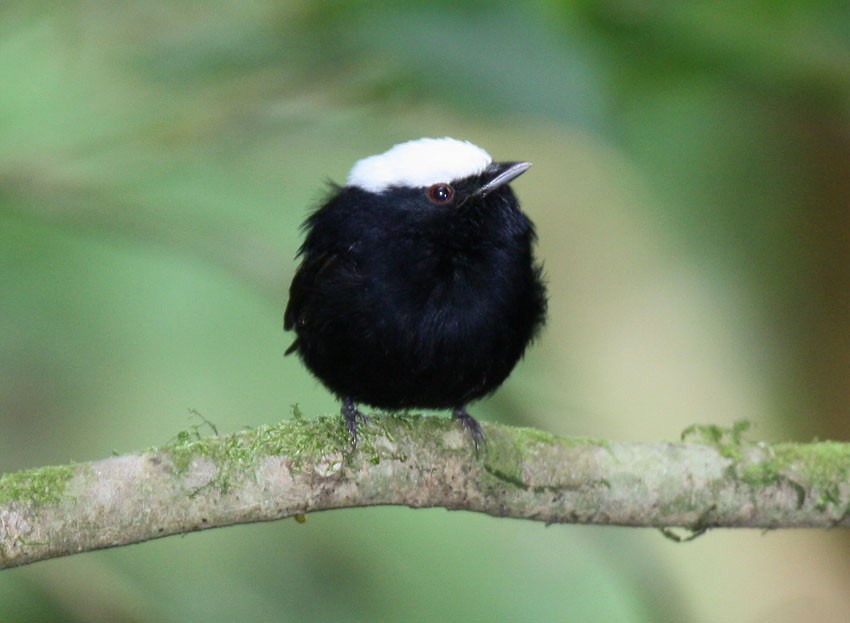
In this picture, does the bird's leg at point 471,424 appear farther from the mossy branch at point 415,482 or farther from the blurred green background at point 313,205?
the blurred green background at point 313,205

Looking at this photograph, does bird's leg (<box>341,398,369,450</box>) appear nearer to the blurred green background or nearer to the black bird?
the black bird

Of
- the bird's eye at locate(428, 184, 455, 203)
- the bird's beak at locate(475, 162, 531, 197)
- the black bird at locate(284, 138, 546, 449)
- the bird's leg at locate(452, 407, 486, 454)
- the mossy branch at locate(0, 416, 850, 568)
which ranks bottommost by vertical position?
the mossy branch at locate(0, 416, 850, 568)

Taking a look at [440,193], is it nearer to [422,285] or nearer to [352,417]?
[422,285]

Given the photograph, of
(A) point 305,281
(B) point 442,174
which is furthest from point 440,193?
(A) point 305,281

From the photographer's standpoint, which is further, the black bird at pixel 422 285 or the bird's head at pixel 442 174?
the bird's head at pixel 442 174

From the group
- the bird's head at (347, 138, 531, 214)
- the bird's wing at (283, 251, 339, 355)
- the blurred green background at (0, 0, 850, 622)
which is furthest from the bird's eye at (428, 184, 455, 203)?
the bird's wing at (283, 251, 339, 355)

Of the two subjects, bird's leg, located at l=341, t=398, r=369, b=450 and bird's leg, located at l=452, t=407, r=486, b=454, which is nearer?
bird's leg, located at l=341, t=398, r=369, b=450

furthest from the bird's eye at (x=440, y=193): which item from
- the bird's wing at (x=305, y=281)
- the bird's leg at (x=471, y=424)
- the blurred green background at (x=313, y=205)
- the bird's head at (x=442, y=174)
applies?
Answer: the bird's leg at (x=471, y=424)

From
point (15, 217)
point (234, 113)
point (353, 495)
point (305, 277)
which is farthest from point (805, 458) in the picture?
point (15, 217)
